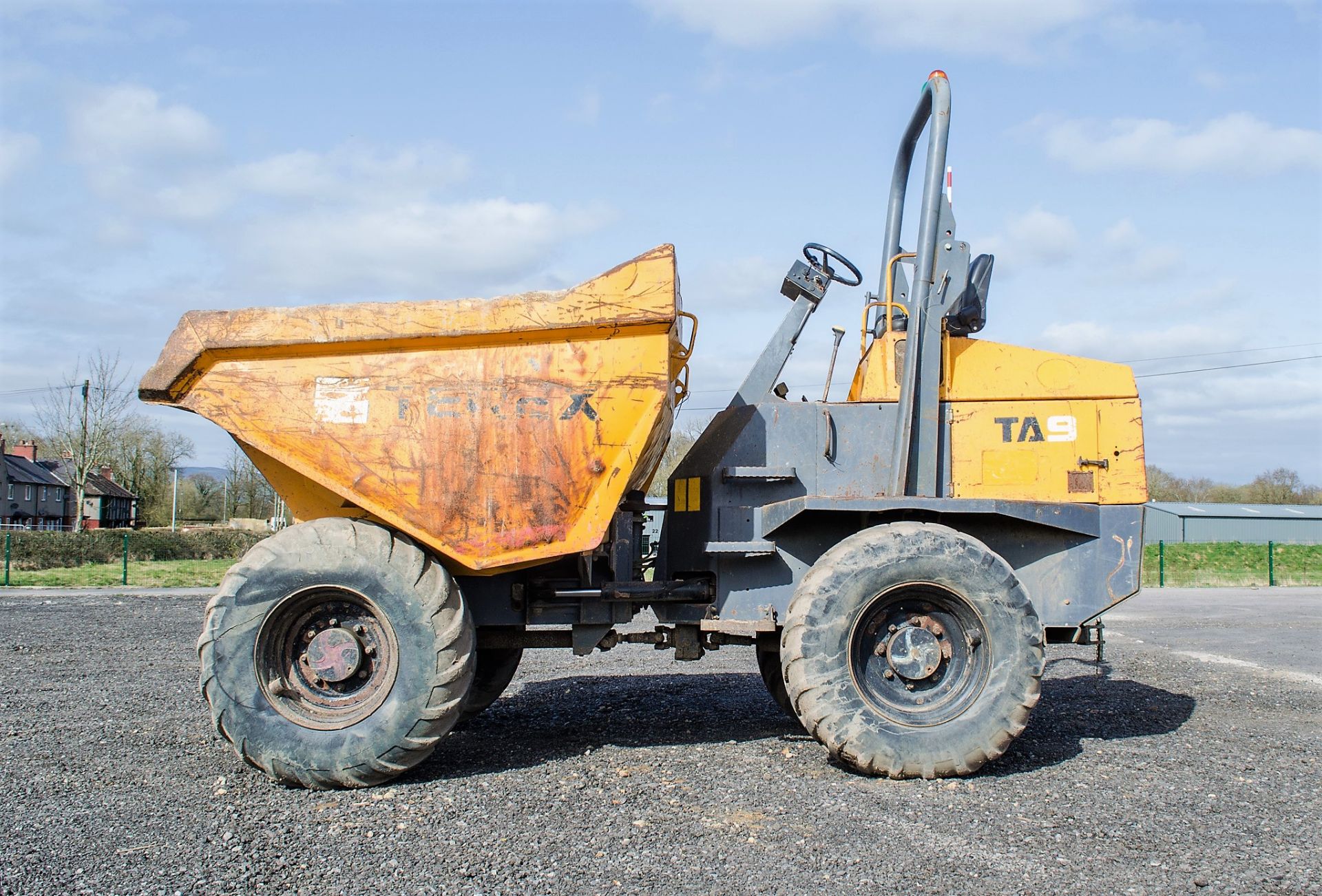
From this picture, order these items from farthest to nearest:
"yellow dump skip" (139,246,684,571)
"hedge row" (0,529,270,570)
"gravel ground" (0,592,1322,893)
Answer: "hedge row" (0,529,270,570) → "yellow dump skip" (139,246,684,571) → "gravel ground" (0,592,1322,893)

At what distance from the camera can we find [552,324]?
5512mm

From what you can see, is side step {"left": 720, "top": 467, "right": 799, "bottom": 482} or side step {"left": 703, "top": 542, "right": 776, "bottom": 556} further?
side step {"left": 720, "top": 467, "right": 799, "bottom": 482}

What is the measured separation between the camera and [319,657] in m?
5.38

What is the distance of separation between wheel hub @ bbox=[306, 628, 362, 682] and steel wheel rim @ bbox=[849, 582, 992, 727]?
2.71 m

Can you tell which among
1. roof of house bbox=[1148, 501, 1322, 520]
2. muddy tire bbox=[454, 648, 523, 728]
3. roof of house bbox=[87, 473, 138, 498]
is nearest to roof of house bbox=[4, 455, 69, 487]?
roof of house bbox=[87, 473, 138, 498]

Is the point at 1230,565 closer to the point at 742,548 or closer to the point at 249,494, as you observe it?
the point at 742,548

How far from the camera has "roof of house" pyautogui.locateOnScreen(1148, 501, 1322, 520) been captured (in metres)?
52.6

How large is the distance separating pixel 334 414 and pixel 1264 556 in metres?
37.7

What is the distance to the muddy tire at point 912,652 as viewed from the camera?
5312 mm

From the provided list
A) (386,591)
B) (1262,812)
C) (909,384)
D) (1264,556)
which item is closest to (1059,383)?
(909,384)

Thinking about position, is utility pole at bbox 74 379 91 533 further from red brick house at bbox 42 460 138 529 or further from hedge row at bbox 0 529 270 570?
red brick house at bbox 42 460 138 529

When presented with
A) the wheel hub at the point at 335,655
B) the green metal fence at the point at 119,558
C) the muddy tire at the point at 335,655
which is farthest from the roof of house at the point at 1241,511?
the wheel hub at the point at 335,655

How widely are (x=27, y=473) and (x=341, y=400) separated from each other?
73.3m

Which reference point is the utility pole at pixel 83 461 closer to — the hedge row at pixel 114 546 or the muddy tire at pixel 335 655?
the hedge row at pixel 114 546
